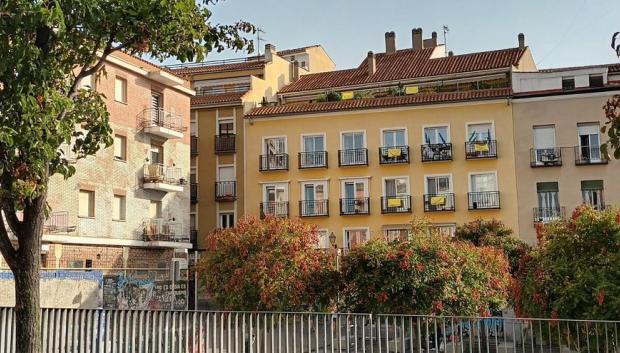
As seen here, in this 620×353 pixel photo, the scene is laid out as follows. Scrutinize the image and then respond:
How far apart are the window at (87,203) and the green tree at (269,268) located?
14864 millimetres

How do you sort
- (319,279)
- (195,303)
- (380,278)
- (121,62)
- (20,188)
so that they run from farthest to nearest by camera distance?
1. (121,62)
2. (195,303)
3. (319,279)
4. (380,278)
5. (20,188)

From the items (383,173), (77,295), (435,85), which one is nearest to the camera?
(77,295)

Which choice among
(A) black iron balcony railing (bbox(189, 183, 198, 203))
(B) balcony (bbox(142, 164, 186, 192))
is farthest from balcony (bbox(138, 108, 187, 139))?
(A) black iron balcony railing (bbox(189, 183, 198, 203))

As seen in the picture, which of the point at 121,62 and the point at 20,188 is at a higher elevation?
the point at 121,62

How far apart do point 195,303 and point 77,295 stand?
5602 mm

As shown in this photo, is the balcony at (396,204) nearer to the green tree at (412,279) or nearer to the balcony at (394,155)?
the balcony at (394,155)

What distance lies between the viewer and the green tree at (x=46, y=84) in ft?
27.5

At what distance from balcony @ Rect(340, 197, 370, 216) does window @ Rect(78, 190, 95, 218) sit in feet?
48.0

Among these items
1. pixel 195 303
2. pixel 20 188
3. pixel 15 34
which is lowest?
pixel 195 303

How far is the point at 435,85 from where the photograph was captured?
46719 millimetres

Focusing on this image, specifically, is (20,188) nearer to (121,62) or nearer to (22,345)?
(22,345)


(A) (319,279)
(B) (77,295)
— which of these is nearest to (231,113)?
(B) (77,295)

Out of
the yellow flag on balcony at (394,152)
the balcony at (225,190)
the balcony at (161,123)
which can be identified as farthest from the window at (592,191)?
the balcony at (161,123)

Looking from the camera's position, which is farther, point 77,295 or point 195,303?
point 195,303
